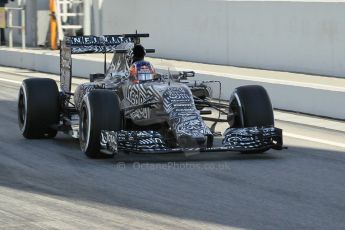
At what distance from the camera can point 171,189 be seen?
10008 mm

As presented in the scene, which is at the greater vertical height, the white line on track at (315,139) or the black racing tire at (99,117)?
the black racing tire at (99,117)

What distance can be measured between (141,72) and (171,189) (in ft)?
9.58

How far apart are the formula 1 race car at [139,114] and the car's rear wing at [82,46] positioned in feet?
0.05

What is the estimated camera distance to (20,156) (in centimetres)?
1226

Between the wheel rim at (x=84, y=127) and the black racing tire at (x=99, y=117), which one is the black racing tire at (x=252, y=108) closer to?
the black racing tire at (x=99, y=117)

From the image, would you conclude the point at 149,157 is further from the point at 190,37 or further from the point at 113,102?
the point at 190,37

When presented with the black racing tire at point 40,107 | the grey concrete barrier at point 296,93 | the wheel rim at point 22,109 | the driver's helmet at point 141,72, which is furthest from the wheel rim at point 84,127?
the grey concrete barrier at point 296,93

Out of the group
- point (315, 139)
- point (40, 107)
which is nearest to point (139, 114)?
point (40, 107)

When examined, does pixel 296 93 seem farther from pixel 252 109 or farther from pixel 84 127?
pixel 84 127

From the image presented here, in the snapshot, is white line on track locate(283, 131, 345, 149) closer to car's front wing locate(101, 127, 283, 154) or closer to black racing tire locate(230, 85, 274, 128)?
black racing tire locate(230, 85, 274, 128)

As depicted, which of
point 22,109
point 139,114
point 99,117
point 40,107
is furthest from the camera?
point 22,109

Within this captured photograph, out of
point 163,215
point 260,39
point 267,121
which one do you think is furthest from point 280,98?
point 163,215

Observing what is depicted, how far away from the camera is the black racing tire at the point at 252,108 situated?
12148 millimetres

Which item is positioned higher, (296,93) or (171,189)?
(296,93)
